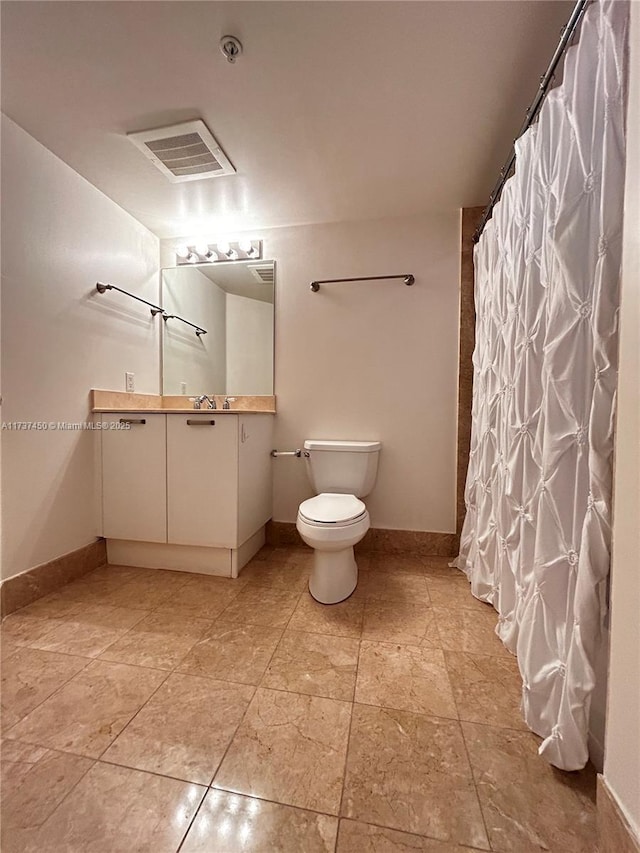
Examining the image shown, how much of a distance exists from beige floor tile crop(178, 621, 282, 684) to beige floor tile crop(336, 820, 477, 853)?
0.46 metres

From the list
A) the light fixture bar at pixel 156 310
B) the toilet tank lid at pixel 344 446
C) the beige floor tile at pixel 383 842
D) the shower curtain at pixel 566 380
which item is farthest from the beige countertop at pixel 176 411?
the beige floor tile at pixel 383 842

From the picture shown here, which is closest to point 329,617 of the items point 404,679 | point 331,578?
point 331,578

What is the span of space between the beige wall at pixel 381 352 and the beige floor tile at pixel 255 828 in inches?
58.0

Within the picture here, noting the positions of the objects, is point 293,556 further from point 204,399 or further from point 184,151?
point 184,151

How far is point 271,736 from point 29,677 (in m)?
0.84

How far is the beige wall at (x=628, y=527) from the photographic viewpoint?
59 centimetres

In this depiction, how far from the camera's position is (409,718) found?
0.92 meters

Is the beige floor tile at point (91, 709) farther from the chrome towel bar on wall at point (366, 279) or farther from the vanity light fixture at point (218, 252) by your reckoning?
the vanity light fixture at point (218, 252)

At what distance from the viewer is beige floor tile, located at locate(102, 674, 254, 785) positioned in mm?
794

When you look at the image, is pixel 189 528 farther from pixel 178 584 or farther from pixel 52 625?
pixel 52 625

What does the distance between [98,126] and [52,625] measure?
83.0 inches

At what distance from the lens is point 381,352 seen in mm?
2061

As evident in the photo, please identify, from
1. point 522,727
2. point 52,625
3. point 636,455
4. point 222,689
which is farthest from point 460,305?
point 52,625

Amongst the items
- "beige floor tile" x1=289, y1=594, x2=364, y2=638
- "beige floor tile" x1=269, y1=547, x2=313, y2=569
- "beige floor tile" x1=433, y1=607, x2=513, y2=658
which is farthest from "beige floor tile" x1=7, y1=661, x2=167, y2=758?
"beige floor tile" x1=433, y1=607, x2=513, y2=658
